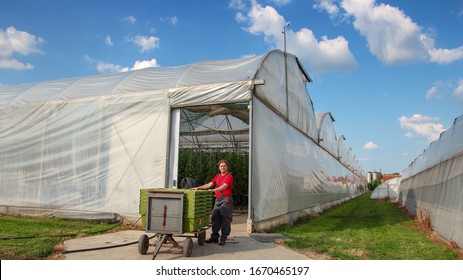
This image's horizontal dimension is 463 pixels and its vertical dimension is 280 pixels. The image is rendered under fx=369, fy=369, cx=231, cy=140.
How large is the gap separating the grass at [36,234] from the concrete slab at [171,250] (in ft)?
1.05

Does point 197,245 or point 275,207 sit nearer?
point 197,245

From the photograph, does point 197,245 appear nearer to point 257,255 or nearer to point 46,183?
point 257,255

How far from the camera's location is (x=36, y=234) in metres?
7.42

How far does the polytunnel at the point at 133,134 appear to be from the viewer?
366 inches

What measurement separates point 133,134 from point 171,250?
454 centimetres

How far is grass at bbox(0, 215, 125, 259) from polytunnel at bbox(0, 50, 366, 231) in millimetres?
728

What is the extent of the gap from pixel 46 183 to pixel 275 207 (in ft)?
22.2

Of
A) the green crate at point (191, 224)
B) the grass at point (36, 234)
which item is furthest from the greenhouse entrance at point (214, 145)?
the green crate at point (191, 224)

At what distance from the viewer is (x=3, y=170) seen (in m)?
11.8

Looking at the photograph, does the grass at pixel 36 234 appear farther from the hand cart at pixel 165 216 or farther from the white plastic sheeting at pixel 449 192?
the white plastic sheeting at pixel 449 192

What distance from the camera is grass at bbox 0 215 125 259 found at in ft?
18.7

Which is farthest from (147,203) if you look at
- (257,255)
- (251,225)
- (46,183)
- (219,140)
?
(219,140)

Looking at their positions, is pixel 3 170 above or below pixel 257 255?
above

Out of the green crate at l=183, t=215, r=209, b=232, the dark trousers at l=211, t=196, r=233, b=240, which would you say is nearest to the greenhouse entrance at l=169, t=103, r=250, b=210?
the dark trousers at l=211, t=196, r=233, b=240
